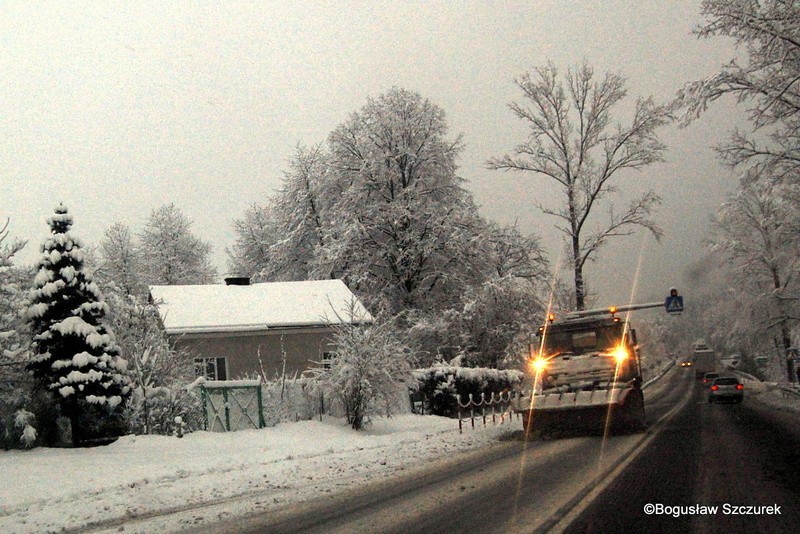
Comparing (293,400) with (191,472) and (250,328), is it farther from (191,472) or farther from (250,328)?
(250,328)

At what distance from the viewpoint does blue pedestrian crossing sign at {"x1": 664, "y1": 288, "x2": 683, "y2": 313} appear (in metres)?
28.2

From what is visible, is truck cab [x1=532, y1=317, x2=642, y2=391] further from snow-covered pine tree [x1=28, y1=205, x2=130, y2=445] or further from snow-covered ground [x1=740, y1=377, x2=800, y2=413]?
snow-covered pine tree [x1=28, y1=205, x2=130, y2=445]

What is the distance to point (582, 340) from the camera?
20109 mm

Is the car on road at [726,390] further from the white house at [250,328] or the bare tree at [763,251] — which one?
the white house at [250,328]

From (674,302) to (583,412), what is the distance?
12.8 metres

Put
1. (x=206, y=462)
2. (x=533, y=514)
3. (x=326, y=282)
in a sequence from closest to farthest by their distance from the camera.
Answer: (x=533, y=514) → (x=206, y=462) → (x=326, y=282)

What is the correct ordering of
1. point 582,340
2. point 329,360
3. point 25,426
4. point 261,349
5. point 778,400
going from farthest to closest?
1. point 778,400
2. point 261,349
3. point 329,360
4. point 582,340
5. point 25,426

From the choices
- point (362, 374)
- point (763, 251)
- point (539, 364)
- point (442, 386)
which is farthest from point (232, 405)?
point (763, 251)

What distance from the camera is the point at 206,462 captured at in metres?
14.3

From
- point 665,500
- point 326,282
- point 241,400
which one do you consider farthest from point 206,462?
point 326,282

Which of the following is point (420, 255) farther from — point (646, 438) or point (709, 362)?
point (709, 362)

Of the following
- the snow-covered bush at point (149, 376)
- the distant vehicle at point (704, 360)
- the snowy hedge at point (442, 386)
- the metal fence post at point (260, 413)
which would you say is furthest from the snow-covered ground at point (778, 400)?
the distant vehicle at point (704, 360)

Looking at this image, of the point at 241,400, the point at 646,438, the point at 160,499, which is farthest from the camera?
the point at 241,400

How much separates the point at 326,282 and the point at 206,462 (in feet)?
75.3
